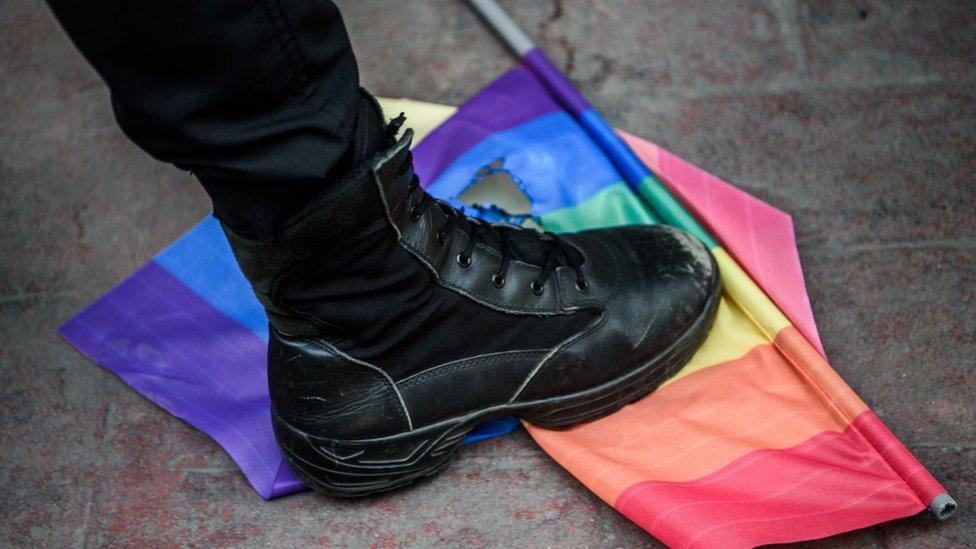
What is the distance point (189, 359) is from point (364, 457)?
0.37 m

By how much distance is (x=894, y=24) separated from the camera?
1.71 metres

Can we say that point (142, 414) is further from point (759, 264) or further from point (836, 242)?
point (836, 242)

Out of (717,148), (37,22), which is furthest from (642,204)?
(37,22)

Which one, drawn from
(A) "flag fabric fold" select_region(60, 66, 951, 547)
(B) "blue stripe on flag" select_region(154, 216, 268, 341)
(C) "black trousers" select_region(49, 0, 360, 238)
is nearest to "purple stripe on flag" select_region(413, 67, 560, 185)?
(A) "flag fabric fold" select_region(60, 66, 951, 547)

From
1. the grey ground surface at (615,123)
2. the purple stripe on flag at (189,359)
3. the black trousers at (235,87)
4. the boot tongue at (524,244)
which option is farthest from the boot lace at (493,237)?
the purple stripe on flag at (189,359)

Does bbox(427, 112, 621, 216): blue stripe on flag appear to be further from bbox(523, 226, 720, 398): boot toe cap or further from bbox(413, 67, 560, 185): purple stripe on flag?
bbox(523, 226, 720, 398): boot toe cap

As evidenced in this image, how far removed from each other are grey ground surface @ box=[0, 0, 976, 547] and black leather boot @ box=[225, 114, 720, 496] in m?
0.09

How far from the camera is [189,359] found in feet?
4.31

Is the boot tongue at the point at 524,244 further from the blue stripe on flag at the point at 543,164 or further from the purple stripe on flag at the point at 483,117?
the purple stripe on flag at the point at 483,117

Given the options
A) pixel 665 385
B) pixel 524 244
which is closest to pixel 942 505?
pixel 665 385

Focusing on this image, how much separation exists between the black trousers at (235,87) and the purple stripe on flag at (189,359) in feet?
1.31

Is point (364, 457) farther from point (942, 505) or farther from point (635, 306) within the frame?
point (942, 505)

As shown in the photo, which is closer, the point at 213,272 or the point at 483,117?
the point at 213,272

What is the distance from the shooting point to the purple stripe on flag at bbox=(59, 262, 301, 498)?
120 centimetres
